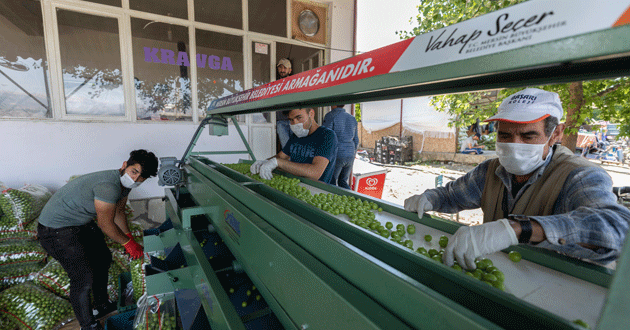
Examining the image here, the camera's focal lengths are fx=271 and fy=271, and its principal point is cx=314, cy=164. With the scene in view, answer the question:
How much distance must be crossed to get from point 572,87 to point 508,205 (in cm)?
314

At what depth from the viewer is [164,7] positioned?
16.4ft

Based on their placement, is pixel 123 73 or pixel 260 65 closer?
pixel 123 73

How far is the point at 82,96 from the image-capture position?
15.2ft

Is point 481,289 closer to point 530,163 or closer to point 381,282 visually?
point 381,282

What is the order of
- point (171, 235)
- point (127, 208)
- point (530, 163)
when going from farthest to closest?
point (127, 208) < point (171, 235) < point (530, 163)

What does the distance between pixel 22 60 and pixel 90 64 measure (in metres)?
0.83

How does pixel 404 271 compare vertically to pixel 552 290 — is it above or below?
above

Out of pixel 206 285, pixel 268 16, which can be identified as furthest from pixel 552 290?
pixel 268 16

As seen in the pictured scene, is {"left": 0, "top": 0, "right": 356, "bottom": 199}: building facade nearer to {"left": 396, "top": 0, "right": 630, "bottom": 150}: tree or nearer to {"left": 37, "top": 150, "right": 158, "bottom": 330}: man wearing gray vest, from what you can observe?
{"left": 37, "top": 150, "right": 158, "bottom": 330}: man wearing gray vest

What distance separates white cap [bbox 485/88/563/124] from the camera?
1517 mm

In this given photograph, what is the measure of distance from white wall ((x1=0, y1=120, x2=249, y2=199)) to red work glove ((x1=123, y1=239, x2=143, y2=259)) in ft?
6.82

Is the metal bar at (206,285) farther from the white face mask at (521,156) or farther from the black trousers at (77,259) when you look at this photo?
the white face mask at (521,156)

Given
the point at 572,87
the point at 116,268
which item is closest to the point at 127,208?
the point at 116,268

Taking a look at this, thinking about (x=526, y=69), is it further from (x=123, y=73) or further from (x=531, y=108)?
(x=123, y=73)
